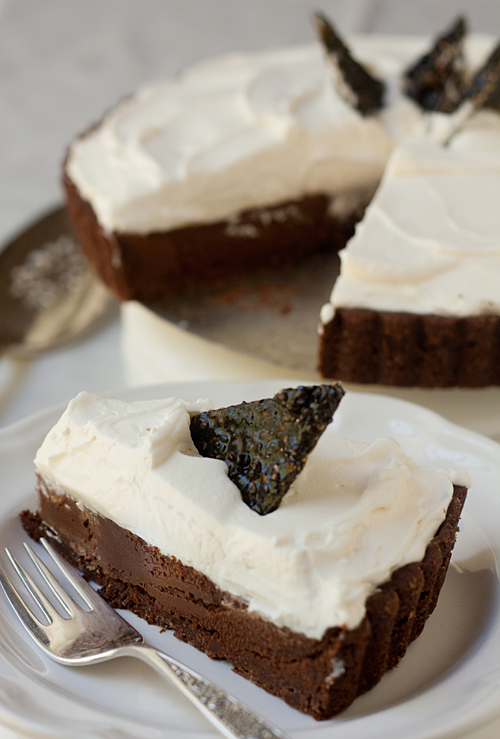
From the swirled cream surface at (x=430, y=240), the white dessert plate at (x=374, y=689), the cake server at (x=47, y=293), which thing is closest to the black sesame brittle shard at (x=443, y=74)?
the swirled cream surface at (x=430, y=240)

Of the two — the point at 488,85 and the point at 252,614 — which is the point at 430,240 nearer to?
the point at 488,85

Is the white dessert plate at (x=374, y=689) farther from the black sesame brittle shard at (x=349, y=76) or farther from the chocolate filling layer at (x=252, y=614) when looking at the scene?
the black sesame brittle shard at (x=349, y=76)

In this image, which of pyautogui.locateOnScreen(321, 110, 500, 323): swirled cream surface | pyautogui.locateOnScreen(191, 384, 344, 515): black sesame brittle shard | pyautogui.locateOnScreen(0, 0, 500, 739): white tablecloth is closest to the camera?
pyautogui.locateOnScreen(191, 384, 344, 515): black sesame brittle shard

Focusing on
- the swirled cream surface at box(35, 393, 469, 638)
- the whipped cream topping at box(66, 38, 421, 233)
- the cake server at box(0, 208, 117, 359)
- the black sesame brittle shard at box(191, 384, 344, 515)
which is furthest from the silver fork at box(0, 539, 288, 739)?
the whipped cream topping at box(66, 38, 421, 233)

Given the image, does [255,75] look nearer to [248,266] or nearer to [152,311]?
[248,266]

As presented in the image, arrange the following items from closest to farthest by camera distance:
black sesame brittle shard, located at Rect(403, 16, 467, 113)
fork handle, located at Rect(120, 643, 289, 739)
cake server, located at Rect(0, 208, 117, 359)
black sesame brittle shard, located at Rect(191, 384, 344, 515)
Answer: fork handle, located at Rect(120, 643, 289, 739), black sesame brittle shard, located at Rect(191, 384, 344, 515), cake server, located at Rect(0, 208, 117, 359), black sesame brittle shard, located at Rect(403, 16, 467, 113)

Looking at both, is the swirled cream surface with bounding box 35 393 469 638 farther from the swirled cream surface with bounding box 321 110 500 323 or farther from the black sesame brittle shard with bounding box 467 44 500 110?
the black sesame brittle shard with bounding box 467 44 500 110

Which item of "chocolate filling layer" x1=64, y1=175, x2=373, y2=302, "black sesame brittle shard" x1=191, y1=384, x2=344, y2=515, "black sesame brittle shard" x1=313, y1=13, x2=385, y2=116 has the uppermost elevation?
"black sesame brittle shard" x1=191, y1=384, x2=344, y2=515
